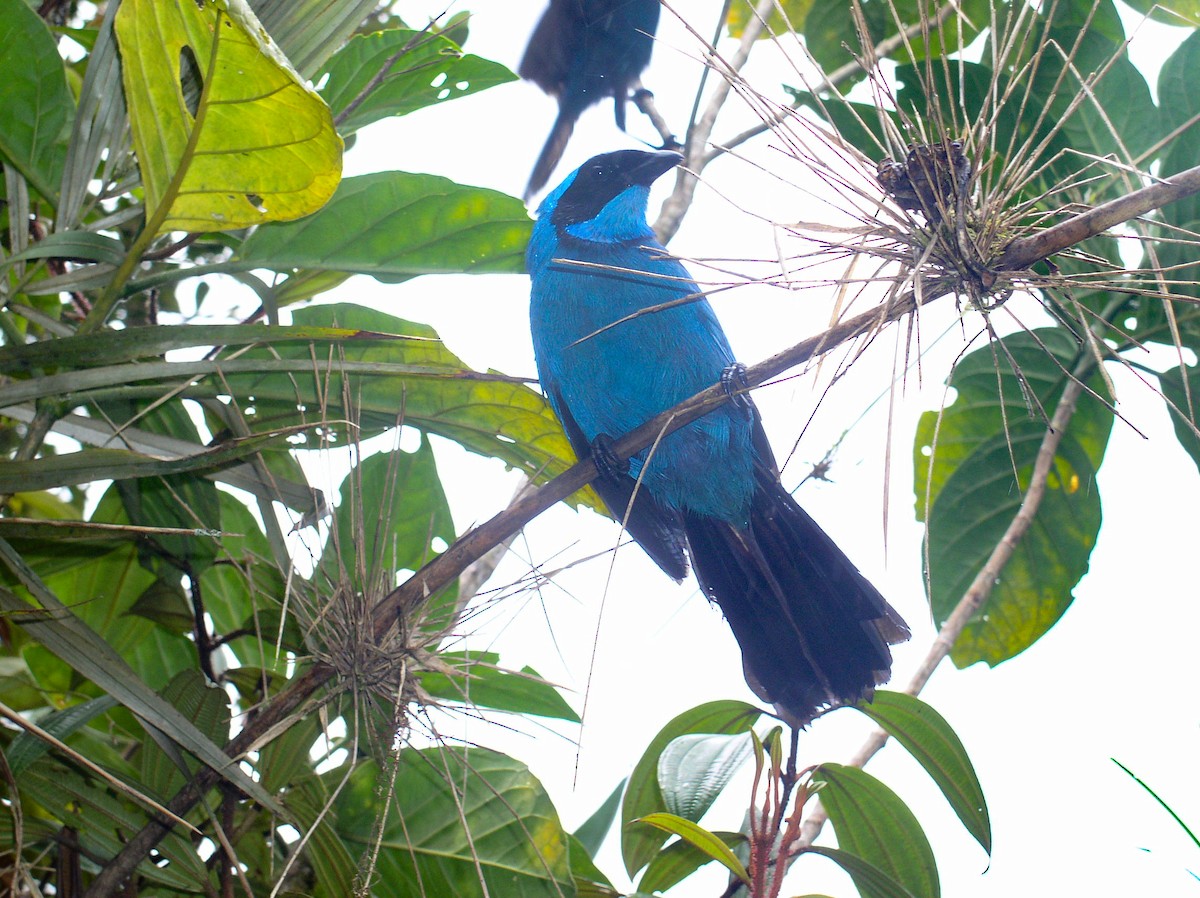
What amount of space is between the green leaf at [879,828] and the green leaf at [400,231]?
4.27ft

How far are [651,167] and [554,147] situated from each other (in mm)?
595

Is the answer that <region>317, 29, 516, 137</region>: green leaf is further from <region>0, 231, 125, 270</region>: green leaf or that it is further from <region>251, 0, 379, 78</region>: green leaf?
<region>0, 231, 125, 270</region>: green leaf

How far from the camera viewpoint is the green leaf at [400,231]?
228 cm

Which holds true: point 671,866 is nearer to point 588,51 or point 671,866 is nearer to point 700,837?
point 700,837

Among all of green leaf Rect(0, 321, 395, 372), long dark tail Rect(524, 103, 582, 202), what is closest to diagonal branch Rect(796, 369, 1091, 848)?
green leaf Rect(0, 321, 395, 372)

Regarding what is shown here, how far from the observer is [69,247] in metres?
1.95

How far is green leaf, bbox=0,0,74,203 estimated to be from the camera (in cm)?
215

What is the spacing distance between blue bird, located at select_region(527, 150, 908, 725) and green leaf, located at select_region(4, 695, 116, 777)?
1.21 metres

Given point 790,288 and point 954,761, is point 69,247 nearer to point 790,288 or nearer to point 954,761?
point 790,288

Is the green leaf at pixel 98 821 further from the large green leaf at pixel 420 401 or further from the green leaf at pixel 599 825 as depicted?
the green leaf at pixel 599 825

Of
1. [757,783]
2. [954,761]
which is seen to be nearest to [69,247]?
[757,783]

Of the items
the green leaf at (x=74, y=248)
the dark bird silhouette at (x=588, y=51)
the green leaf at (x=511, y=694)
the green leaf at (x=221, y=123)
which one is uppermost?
the dark bird silhouette at (x=588, y=51)

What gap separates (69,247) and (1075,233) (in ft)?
5.52

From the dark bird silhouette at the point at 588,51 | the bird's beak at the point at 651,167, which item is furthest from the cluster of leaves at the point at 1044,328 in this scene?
the bird's beak at the point at 651,167
